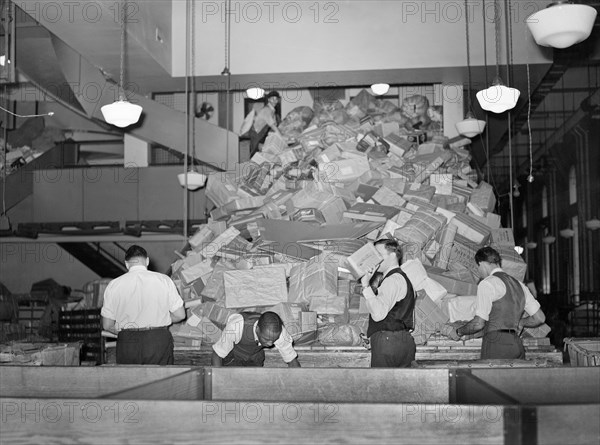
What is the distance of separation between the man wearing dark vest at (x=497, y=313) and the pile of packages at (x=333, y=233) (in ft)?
2.93

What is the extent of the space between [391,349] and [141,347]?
1.56 meters

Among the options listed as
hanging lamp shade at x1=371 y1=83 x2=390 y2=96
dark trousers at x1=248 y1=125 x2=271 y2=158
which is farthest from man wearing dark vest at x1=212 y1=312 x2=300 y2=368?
hanging lamp shade at x1=371 y1=83 x2=390 y2=96

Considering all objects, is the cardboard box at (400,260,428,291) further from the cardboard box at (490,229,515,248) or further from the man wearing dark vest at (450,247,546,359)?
the cardboard box at (490,229,515,248)

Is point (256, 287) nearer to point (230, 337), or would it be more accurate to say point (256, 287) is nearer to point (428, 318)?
point (428, 318)

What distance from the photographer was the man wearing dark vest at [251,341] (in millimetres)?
4320

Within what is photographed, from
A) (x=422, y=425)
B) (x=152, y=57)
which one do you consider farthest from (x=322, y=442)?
(x=152, y=57)

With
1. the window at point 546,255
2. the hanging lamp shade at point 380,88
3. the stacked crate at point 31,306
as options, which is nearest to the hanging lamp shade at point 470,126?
the hanging lamp shade at point 380,88

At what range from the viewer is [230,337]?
439cm

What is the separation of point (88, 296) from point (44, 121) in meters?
4.86

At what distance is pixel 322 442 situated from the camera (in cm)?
189

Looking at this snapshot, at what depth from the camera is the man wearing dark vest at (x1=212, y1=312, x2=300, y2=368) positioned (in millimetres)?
4320

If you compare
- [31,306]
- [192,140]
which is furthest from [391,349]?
[31,306]

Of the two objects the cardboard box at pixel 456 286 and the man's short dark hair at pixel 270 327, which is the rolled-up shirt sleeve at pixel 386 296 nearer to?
the man's short dark hair at pixel 270 327

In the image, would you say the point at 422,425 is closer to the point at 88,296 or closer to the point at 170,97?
the point at 88,296
